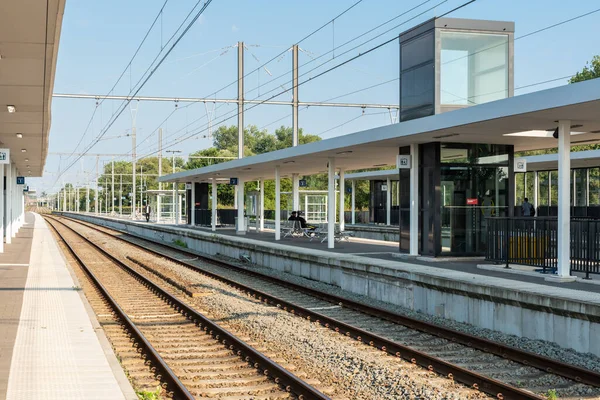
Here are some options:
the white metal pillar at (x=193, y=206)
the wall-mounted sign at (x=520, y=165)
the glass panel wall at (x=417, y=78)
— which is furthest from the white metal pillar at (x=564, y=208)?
the white metal pillar at (x=193, y=206)

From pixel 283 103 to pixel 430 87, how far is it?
11951 millimetres

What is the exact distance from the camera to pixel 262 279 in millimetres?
18250

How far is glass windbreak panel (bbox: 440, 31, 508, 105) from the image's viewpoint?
663 inches

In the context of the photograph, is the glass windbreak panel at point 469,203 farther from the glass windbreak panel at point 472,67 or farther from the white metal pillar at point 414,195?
the glass windbreak panel at point 472,67

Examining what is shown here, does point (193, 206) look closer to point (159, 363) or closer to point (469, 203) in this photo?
point (469, 203)

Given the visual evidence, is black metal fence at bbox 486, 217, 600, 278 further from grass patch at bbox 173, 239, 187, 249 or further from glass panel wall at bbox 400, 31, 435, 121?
grass patch at bbox 173, 239, 187, 249

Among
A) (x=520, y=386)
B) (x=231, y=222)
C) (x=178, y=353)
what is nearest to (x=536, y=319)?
(x=520, y=386)

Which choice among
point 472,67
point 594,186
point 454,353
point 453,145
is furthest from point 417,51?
point 594,186

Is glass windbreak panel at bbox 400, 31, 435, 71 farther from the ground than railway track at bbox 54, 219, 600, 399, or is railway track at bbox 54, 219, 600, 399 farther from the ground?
glass windbreak panel at bbox 400, 31, 435, 71

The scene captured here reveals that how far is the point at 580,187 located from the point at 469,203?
12.4 m

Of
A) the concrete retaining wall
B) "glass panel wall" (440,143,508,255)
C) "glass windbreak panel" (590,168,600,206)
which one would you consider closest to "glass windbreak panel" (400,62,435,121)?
"glass panel wall" (440,143,508,255)

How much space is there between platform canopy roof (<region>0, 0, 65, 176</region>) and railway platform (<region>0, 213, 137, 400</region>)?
395cm

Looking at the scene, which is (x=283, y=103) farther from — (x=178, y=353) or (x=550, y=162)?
(x=178, y=353)

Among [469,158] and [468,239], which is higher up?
[469,158]
